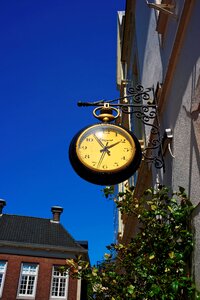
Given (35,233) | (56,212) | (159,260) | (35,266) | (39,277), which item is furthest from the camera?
(56,212)

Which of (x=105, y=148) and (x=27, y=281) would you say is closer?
(x=105, y=148)

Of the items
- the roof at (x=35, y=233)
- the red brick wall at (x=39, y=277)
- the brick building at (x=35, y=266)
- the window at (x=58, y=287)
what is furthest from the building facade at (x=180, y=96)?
the roof at (x=35, y=233)

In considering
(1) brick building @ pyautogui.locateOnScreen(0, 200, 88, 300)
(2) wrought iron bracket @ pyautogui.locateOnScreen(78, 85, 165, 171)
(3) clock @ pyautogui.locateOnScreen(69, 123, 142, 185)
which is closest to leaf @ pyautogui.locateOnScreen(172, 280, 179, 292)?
(3) clock @ pyautogui.locateOnScreen(69, 123, 142, 185)

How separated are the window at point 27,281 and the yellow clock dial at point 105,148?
20513mm

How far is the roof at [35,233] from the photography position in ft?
75.6

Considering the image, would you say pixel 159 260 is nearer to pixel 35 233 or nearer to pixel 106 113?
pixel 106 113

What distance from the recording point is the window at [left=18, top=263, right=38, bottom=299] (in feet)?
68.7

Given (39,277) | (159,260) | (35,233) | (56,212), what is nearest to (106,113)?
(159,260)

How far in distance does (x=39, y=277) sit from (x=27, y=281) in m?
0.84

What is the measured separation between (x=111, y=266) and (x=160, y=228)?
1482 mm

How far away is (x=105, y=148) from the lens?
3.43 metres

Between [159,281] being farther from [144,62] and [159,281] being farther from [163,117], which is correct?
[144,62]

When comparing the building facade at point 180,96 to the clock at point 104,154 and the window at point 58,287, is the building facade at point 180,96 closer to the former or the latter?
the clock at point 104,154

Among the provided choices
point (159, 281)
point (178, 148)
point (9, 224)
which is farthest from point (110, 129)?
point (9, 224)
